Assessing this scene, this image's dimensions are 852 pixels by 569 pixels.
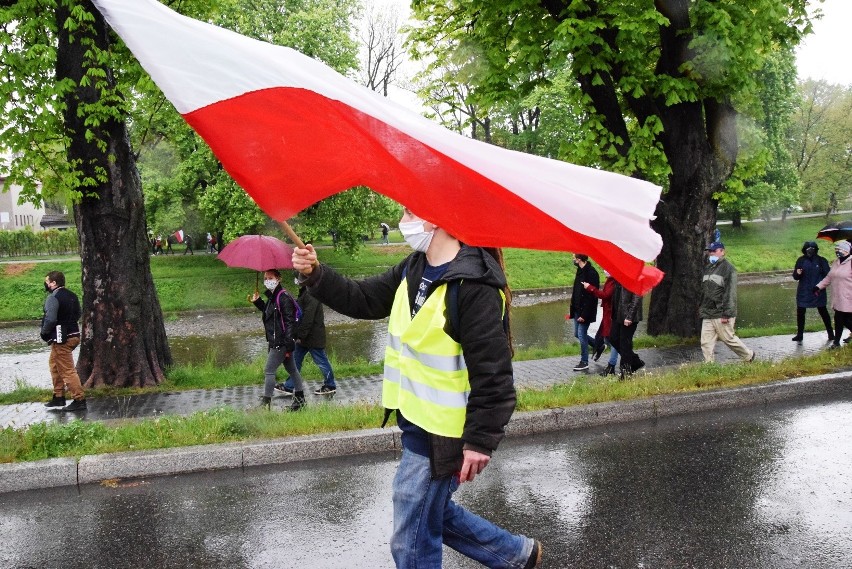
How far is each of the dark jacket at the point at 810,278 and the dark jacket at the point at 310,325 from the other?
28.5 feet

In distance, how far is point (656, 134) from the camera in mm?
13477

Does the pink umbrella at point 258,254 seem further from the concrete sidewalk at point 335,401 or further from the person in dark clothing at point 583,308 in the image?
the person in dark clothing at point 583,308

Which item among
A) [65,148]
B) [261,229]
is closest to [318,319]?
[65,148]

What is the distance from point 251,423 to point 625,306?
5575 mm

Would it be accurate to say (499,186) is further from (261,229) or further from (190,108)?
(261,229)

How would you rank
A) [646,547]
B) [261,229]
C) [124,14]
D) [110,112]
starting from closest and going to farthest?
1. [124,14]
2. [646,547]
3. [110,112]
4. [261,229]

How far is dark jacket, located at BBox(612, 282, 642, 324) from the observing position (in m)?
10.2

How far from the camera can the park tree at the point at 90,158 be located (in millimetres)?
9672

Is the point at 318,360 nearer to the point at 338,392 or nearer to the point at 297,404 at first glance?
the point at 338,392

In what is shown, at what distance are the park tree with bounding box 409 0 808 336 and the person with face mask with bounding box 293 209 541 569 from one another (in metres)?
8.90

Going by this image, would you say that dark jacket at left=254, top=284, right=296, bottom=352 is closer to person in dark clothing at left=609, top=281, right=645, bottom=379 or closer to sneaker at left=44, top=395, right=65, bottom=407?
sneaker at left=44, top=395, right=65, bottom=407

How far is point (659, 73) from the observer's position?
13336 mm

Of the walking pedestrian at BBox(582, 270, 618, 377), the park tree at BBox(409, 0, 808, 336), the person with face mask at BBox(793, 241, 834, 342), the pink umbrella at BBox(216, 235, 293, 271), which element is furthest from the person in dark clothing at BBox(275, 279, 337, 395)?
the person with face mask at BBox(793, 241, 834, 342)

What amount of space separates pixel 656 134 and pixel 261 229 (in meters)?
20.0
